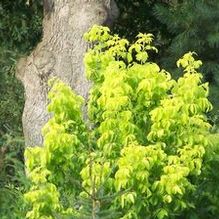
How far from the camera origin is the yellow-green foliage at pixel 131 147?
644 cm

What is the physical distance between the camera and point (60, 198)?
23.3ft

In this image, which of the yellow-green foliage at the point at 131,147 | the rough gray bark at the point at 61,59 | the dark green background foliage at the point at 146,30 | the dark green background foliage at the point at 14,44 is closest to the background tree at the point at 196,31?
the dark green background foliage at the point at 146,30

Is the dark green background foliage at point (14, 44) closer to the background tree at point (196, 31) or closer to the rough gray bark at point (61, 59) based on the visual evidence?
the rough gray bark at point (61, 59)

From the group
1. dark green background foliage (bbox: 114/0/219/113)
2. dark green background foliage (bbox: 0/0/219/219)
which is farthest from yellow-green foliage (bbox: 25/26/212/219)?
dark green background foliage (bbox: 114/0/219/113)

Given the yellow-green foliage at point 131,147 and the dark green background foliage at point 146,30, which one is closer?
the yellow-green foliage at point 131,147

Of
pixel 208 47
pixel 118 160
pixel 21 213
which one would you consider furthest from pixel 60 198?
pixel 208 47

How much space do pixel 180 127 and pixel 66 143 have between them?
0.96 metres

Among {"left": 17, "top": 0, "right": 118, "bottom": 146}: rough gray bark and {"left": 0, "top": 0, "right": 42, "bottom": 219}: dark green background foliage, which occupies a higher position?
{"left": 17, "top": 0, "right": 118, "bottom": 146}: rough gray bark

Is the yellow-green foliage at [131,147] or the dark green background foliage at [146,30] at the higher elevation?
the yellow-green foliage at [131,147]

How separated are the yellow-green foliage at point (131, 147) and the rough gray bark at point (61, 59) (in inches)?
132

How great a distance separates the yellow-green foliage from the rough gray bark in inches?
132

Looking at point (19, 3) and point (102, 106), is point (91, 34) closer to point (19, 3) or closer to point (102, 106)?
point (102, 106)

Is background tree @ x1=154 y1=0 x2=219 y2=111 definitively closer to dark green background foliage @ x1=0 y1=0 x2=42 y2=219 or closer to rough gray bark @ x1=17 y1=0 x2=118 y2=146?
rough gray bark @ x1=17 y1=0 x2=118 y2=146

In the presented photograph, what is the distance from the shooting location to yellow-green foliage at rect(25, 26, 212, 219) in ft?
21.1
